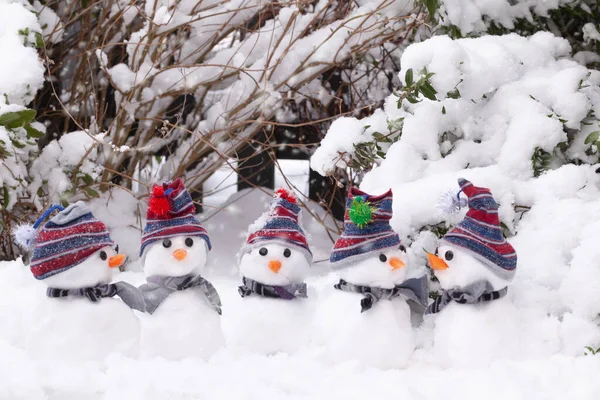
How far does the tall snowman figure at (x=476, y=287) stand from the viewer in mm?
1890

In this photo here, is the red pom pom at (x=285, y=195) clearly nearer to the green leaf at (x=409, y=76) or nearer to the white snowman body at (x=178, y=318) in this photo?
the white snowman body at (x=178, y=318)

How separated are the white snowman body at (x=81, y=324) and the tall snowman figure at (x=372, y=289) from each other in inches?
25.4

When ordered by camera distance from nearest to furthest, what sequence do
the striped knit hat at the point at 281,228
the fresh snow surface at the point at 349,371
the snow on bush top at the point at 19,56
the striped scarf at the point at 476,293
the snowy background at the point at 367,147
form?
the fresh snow surface at the point at 349,371, the snowy background at the point at 367,147, the striped scarf at the point at 476,293, the striped knit hat at the point at 281,228, the snow on bush top at the point at 19,56

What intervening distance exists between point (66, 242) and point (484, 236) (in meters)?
1.25

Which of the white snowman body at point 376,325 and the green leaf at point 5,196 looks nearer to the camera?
the white snowman body at point 376,325

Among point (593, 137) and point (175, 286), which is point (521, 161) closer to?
point (593, 137)

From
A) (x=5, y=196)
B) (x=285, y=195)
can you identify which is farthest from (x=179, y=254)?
(x=5, y=196)

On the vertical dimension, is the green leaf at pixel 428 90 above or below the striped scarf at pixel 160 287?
above

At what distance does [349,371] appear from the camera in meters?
1.88

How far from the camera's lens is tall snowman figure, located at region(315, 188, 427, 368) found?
6.43 feet

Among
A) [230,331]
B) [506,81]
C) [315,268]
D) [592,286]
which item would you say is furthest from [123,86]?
[592,286]

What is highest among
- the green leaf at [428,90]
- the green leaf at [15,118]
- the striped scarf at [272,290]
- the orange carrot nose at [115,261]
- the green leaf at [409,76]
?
the green leaf at [409,76]

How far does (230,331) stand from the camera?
7.25 feet

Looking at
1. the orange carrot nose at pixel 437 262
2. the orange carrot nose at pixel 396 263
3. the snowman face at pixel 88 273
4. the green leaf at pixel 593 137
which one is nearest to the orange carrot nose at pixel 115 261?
the snowman face at pixel 88 273
